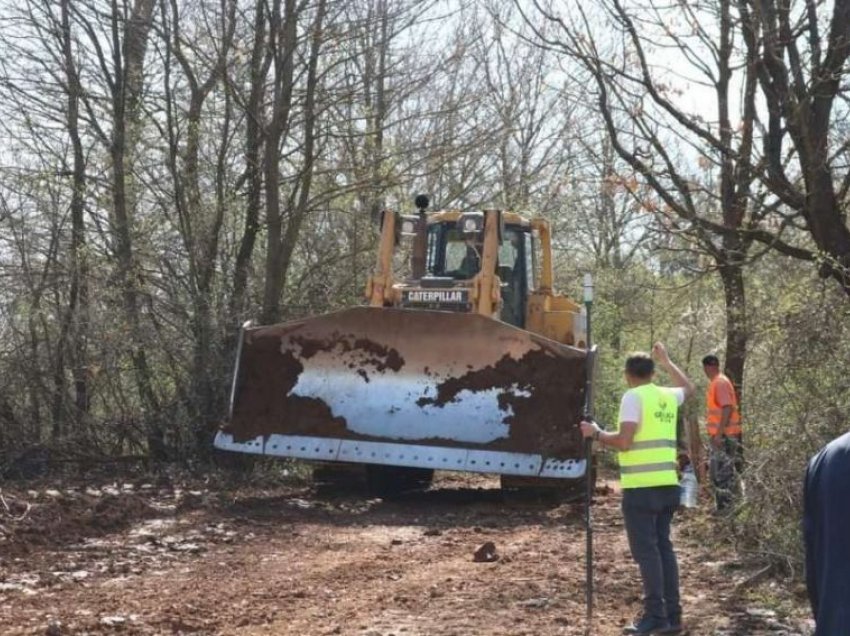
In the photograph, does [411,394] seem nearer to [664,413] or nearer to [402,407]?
[402,407]

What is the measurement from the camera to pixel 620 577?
334 inches

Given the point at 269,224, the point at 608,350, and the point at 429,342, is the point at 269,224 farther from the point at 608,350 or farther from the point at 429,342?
the point at 608,350

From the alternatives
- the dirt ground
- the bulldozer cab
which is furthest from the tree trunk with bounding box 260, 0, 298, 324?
the dirt ground

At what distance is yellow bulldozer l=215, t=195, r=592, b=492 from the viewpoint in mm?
11742

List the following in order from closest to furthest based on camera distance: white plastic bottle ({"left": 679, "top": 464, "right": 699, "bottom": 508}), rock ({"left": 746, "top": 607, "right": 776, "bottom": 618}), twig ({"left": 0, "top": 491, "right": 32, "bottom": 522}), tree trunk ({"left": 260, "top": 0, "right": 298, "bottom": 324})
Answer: rock ({"left": 746, "top": 607, "right": 776, "bottom": 618}), white plastic bottle ({"left": 679, "top": 464, "right": 699, "bottom": 508}), twig ({"left": 0, "top": 491, "right": 32, "bottom": 522}), tree trunk ({"left": 260, "top": 0, "right": 298, "bottom": 324})

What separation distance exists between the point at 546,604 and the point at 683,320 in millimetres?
9008

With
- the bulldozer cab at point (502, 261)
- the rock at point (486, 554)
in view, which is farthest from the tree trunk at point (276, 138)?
the rock at point (486, 554)

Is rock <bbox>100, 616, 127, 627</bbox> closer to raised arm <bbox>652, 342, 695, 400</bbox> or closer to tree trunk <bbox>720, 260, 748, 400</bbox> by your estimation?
raised arm <bbox>652, 342, 695, 400</bbox>

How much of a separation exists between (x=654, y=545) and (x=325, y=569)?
288cm

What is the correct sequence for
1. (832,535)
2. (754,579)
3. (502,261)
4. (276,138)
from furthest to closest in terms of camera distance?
(276,138), (502,261), (754,579), (832,535)

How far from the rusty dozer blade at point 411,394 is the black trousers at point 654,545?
179 inches

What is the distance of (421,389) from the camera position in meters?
12.2

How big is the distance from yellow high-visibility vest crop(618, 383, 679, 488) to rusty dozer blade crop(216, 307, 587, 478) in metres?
4.58

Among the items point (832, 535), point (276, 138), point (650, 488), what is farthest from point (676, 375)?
point (276, 138)
